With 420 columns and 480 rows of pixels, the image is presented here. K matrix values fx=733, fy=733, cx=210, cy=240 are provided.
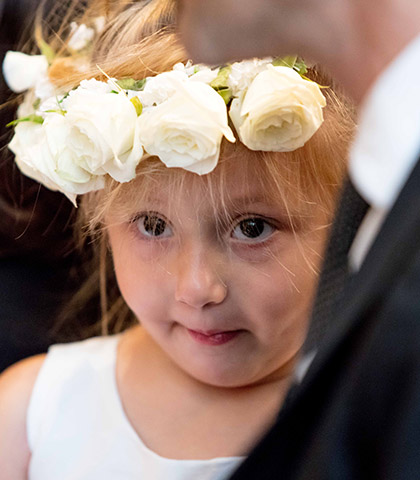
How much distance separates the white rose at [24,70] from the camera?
3.96ft

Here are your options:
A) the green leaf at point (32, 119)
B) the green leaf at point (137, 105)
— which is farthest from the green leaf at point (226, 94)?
the green leaf at point (32, 119)

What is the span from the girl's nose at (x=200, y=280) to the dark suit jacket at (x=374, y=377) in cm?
49

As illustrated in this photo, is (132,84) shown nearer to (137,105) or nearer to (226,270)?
(137,105)

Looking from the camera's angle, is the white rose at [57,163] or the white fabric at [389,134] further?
the white rose at [57,163]

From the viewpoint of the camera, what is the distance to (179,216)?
39.5 inches

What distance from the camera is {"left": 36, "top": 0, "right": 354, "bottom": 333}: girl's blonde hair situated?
3.22ft

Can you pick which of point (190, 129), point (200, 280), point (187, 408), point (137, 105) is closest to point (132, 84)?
point (137, 105)

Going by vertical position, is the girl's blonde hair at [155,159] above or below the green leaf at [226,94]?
below

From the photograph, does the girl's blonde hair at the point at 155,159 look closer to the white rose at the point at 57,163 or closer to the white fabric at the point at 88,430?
the white rose at the point at 57,163

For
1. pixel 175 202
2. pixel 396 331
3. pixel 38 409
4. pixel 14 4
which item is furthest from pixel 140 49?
pixel 396 331

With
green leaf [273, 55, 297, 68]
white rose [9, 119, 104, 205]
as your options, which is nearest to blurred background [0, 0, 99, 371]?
white rose [9, 119, 104, 205]

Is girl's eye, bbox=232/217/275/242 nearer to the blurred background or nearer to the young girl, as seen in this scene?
the young girl

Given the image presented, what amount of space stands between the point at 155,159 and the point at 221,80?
0.14m

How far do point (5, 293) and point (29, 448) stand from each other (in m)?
0.54
